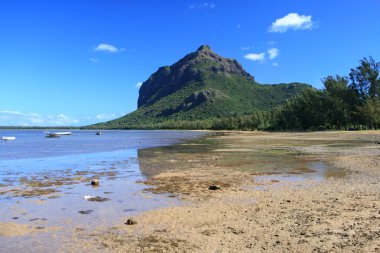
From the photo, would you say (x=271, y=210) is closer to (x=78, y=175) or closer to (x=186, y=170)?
(x=186, y=170)

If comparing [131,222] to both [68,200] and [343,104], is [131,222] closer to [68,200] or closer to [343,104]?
[68,200]

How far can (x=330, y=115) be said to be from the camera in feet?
306

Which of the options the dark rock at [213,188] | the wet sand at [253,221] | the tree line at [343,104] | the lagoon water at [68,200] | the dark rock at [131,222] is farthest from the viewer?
the tree line at [343,104]

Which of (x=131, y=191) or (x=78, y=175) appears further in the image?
(x=78, y=175)

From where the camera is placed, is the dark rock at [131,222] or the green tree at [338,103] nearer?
the dark rock at [131,222]

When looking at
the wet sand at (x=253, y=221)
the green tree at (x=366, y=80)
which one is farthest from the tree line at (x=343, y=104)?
the wet sand at (x=253, y=221)

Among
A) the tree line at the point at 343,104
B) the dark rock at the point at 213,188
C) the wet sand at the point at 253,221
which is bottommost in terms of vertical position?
the wet sand at the point at 253,221

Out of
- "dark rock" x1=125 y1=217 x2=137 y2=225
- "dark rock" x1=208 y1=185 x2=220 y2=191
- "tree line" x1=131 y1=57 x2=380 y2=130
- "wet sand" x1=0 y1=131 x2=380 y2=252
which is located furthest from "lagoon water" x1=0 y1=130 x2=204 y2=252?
"tree line" x1=131 y1=57 x2=380 y2=130

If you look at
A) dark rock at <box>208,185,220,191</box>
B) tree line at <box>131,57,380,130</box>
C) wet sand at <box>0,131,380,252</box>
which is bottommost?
wet sand at <box>0,131,380,252</box>

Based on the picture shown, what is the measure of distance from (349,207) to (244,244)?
4584 millimetres

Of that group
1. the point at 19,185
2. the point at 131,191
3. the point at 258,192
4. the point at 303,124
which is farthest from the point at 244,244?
the point at 303,124

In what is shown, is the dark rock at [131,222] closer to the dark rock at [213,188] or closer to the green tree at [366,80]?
the dark rock at [213,188]

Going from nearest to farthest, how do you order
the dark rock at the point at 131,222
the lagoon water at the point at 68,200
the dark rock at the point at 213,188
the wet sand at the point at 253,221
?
the wet sand at the point at 253,221
the dark rock at the point at 131,222
the lagoon water at the point at 68,200
the dark rock at the point at 213,188

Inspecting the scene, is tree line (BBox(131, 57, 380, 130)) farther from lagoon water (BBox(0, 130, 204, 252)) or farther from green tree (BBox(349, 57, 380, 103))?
lagoon water (BBox(0, 130, 204, 252))
